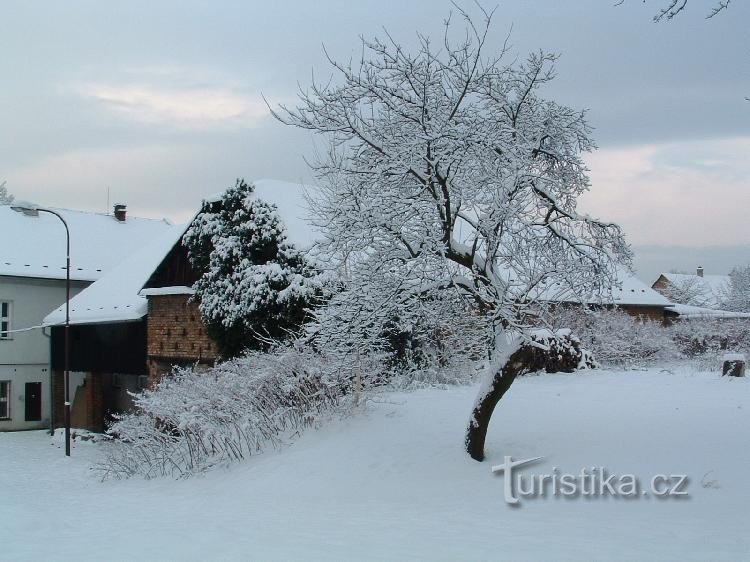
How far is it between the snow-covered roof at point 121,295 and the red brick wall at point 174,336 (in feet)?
3.26

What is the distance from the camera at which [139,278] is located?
90.9 feet

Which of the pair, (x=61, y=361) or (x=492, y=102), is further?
(x=61, y=361)

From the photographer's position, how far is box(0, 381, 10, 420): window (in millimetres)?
32344

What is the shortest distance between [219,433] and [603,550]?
911cm

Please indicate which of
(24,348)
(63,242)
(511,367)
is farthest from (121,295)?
(511,367)

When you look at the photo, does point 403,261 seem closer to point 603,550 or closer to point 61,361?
point 603,550

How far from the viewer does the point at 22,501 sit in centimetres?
1410

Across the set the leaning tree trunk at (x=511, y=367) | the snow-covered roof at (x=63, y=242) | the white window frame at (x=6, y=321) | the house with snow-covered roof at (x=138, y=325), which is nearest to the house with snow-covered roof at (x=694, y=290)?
the snow-covered roof at (x=63, y=242)

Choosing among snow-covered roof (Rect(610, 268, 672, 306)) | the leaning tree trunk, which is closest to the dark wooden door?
snow-covered roof (Rect(610, 268, 672, 306))

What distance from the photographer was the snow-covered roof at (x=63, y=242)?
3356 cm

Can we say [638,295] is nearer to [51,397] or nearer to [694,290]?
[51,397]

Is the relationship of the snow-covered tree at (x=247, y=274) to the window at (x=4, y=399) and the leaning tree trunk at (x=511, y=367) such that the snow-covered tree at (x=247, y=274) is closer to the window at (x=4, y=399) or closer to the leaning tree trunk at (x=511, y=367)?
the leaning tree trunk at (x=511, y=367)

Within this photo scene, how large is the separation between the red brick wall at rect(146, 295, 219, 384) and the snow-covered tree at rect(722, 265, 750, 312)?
44116 millimetres

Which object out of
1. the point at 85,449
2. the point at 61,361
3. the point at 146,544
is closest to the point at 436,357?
the point at 146,544
